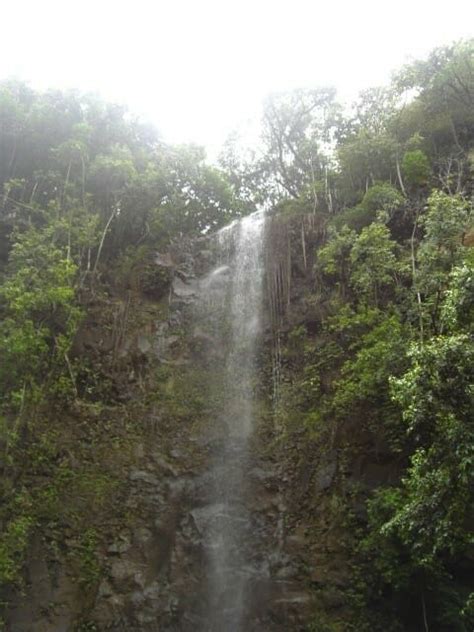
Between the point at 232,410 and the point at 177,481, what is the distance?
2.43 metres

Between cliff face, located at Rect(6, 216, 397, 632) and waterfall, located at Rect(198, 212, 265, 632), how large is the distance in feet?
0.47

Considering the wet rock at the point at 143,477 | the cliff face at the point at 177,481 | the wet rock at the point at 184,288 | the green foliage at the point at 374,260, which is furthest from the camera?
the wet rock at the point at 184,288

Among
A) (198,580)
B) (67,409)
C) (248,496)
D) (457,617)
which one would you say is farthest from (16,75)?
(457,617)

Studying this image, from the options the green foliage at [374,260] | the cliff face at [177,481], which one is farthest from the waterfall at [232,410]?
the green foliage at [374,260]

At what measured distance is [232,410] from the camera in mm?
13664

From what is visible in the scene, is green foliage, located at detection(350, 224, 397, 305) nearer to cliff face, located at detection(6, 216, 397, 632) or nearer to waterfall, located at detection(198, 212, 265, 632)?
cliff face, located at detection(6, 216, 397, 632)

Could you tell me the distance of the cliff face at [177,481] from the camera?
30.5ft

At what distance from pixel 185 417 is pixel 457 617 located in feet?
24.3

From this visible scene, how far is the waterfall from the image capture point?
977 centimetres

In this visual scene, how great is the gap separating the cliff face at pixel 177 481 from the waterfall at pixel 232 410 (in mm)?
143

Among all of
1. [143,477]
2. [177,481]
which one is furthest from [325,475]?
[143,477]

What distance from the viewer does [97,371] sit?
14164 mm

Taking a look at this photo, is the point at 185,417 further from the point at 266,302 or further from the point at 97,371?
the point at 266,302

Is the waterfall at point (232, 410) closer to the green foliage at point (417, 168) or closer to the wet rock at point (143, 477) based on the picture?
the wet rock at point (143, 477)
